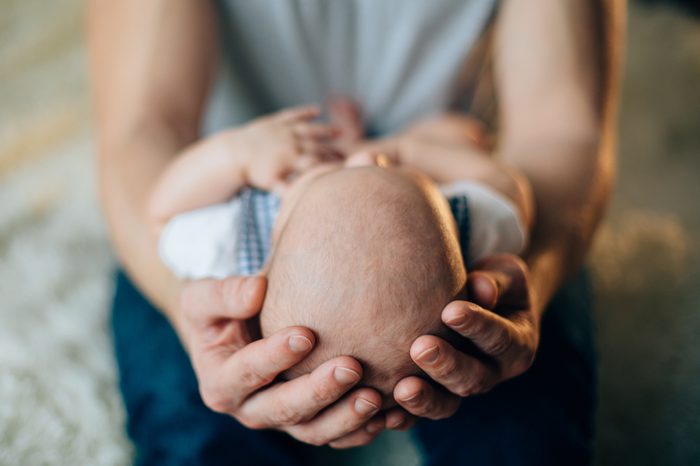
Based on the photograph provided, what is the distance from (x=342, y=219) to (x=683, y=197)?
1.02m

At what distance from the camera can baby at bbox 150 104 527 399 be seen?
19.6 inches

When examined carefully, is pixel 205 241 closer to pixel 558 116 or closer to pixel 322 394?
pixel 322 394

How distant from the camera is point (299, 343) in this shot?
0.48m

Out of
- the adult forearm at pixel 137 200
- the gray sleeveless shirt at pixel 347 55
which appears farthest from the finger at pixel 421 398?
the gray sleeveless shirt at pixel 347 55

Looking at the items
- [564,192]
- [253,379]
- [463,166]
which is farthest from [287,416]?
[564,192]

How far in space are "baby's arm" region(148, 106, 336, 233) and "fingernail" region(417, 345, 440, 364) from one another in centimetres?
29

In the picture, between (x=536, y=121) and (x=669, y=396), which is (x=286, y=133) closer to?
(x=536, y=121)

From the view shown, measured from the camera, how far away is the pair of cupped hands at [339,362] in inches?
19.1

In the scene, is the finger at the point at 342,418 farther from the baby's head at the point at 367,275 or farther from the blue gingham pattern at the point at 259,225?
the blue gingham pattern at the point at 259,225

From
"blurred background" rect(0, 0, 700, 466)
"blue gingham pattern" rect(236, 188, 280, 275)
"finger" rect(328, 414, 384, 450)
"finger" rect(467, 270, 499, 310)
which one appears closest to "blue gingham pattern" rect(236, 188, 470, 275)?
"blue gingham pattern" rect(236, 188, 280, 275)

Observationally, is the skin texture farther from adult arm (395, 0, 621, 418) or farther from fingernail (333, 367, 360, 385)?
fingernail (333, 367, 360, 385)

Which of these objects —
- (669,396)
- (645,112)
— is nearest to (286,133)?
(669,396)

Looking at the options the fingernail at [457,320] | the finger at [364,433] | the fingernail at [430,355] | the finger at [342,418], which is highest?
the fingernail at [457,320]

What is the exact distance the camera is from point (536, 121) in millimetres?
915
